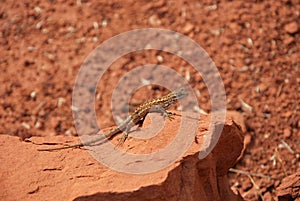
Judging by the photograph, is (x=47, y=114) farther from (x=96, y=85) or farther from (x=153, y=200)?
(x=153, y=200)

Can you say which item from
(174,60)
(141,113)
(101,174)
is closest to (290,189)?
(141,113)

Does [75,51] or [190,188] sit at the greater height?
[75,51]

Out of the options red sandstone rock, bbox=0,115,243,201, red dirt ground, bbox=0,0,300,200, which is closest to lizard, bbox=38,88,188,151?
red sandstone rock, bbox=0,115,243,201

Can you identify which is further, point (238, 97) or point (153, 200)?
point (238, 97)

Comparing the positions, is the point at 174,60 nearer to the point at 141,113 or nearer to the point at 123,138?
the point at 141,113

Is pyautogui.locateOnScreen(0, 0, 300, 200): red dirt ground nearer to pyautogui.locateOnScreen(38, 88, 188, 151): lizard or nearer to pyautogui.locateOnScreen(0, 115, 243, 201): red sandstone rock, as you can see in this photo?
pyautogui.locateOnScreen(38, 88, 188, 151): lizard

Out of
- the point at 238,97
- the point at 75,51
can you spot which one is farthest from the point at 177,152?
the point at 75,51
